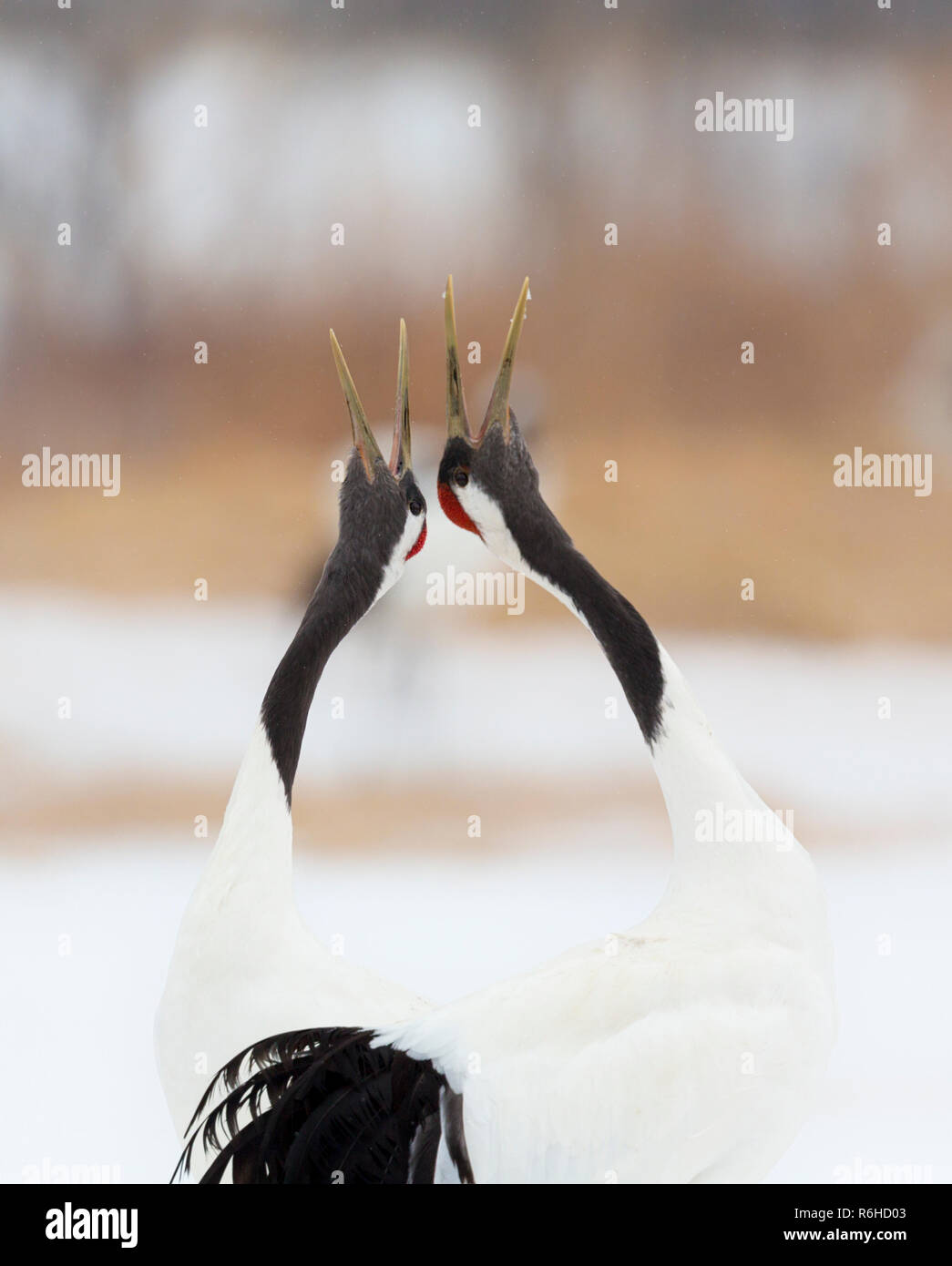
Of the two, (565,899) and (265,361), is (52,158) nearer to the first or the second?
(265,361)

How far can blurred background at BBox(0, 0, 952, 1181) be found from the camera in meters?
2.41

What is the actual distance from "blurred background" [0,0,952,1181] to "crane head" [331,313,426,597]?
0.92m

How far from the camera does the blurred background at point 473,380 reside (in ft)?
7.91

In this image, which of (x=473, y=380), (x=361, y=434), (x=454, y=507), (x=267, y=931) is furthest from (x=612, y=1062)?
(x=473, y=380)

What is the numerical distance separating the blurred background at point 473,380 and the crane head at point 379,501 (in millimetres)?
921

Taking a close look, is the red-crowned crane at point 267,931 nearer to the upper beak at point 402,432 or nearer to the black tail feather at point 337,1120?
the upper beak at point 402,432

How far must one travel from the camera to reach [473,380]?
93.1 inches

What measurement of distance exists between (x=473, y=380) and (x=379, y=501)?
98cm

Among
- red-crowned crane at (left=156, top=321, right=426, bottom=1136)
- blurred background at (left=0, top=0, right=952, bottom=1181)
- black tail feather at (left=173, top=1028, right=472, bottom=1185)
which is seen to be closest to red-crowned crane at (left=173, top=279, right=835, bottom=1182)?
black tail feather at (left=173, top=1028, right=472, bottom=1185)

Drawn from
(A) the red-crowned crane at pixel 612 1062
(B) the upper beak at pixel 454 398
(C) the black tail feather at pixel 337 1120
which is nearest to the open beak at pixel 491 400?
(B) the upper beak at pixel 454 398

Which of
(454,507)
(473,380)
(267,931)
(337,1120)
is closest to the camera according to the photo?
(337,1120)

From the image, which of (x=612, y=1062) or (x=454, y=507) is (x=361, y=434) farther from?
(x=612, y=1062)

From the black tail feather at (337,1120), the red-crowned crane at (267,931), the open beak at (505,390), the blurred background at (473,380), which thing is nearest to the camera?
the black tail feather at (337,1120)
